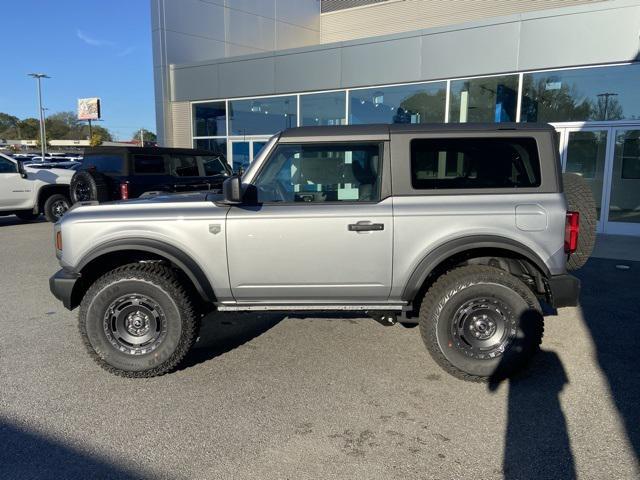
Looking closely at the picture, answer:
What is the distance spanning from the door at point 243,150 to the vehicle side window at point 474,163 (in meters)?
11.9

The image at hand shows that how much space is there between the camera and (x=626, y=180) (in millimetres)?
10180

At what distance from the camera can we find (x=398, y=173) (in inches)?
147

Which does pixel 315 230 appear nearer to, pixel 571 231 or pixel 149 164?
pixel 571 231

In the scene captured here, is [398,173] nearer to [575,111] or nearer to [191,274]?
[191,274]

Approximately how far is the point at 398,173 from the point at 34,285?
5.45 metres

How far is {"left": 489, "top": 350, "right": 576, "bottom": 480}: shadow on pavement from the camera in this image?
2.67 m

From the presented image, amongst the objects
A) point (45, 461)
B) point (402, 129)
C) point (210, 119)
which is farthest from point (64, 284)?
point (210, 119)

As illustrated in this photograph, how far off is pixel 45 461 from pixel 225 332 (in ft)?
7.28

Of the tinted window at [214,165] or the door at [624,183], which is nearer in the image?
the door at [624,183]

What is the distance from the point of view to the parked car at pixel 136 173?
29.8 feet

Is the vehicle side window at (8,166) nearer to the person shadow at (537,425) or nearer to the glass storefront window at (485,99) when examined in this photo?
the glass storefront window at (485,99)

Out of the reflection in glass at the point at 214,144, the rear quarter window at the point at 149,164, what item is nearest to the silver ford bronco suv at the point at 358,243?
the rear quarter window at the point at 149,164

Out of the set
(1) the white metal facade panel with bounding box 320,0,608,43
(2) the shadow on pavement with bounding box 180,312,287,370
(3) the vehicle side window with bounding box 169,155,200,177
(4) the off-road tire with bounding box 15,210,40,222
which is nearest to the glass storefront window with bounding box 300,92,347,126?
(3) the vehicle side window with bounding box 169,155,200,177

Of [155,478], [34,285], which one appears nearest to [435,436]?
[155,478]
